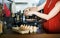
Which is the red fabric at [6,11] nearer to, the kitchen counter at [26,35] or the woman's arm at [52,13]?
the kitchen counter at [26,35]

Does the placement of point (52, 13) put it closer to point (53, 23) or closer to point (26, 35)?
point (53, 23)

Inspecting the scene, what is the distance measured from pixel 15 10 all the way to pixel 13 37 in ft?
0.83

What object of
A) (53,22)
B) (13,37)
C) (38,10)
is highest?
(38,10)

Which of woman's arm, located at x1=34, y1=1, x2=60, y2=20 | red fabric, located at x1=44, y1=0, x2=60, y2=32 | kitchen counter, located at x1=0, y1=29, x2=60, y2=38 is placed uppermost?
woman's arm, located at x1=34, y1=1, x2=60, y2=20

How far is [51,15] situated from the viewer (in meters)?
1.46

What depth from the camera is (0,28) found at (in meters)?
1.41

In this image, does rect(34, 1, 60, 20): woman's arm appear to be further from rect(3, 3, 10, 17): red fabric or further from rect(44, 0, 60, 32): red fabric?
rect(3, 3, 10, 17): red fabric

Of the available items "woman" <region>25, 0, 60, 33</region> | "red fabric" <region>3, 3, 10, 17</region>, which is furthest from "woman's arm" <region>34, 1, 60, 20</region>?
"red fabric" <region>3, 3, 10, 17</region>

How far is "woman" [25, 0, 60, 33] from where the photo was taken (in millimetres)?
1455

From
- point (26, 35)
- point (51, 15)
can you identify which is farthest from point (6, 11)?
point (51, 15)

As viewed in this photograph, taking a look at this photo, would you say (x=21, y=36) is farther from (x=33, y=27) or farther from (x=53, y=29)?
(x=53, y=29)

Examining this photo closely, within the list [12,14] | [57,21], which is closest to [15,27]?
[12,14]

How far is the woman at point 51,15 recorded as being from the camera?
1.46m

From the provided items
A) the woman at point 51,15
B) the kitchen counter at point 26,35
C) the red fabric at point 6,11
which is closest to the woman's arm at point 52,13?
the woman at point 51,15
